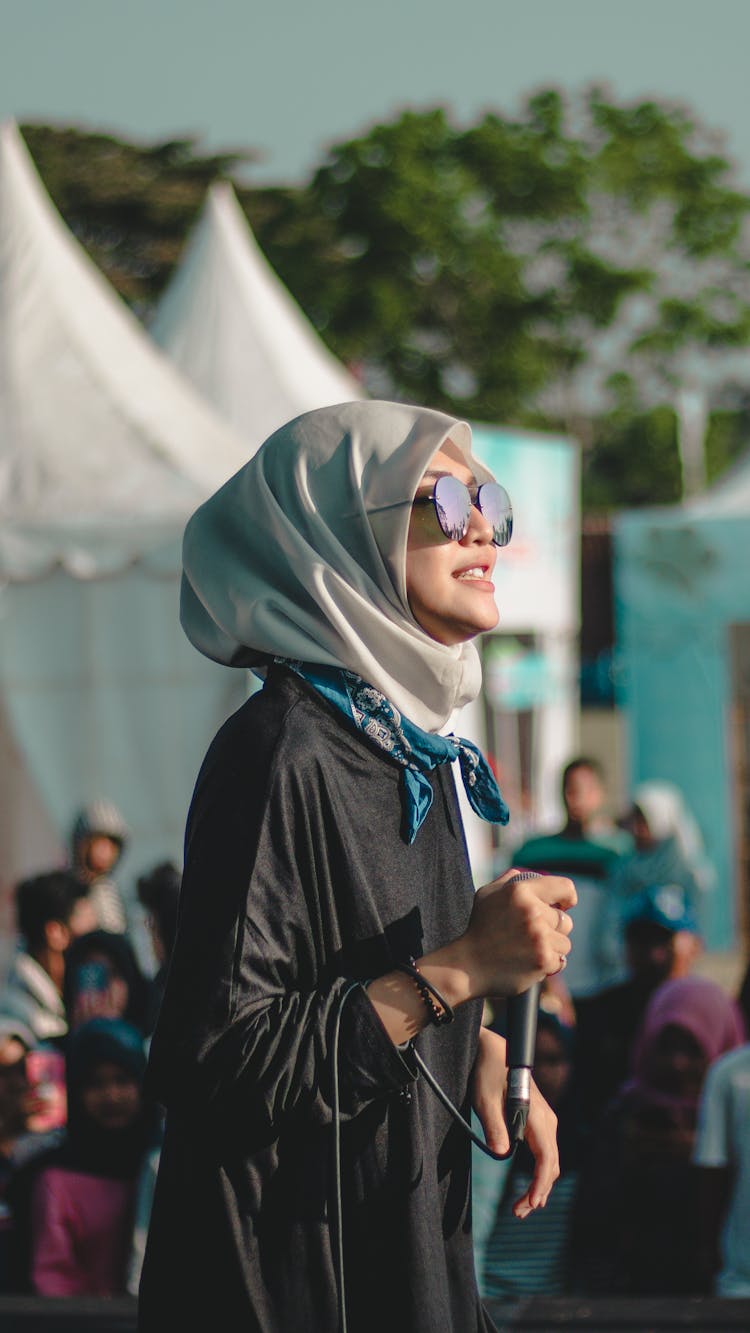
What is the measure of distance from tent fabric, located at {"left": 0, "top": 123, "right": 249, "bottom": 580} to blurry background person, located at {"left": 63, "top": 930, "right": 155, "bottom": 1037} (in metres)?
2.27

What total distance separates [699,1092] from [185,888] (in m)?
3.13

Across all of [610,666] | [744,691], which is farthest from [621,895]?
[610,666]

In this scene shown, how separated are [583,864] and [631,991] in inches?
44.8

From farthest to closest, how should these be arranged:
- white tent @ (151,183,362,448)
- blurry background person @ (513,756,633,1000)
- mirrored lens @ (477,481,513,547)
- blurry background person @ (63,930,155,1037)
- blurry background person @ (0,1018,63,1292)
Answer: white tent @ (151,183,362,448) → blurry background person @ (513,756,633,1000) → blurry background person @ (63,930,155,1037) → blurry background person @ (0,1018,63,1292) → mirrored lens @ (477,481,513,547)

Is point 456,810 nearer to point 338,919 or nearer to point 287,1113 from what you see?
point 338,919

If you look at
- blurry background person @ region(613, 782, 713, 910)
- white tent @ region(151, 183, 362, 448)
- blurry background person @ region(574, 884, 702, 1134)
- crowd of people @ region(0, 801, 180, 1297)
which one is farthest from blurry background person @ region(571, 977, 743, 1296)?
white tent @ region(151, 183, 362, 448)

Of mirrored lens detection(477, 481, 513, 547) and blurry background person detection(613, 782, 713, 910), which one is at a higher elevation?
mirrored lens detection(477, 481, 513, 547)

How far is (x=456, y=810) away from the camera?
5.65 ft

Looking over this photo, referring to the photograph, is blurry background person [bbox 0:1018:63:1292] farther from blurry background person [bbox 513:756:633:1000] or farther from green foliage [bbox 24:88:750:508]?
green foliage [bbox 24:88:750:508]

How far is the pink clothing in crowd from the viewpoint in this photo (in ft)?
12.6

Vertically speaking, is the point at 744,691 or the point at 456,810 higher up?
the point at 744,691

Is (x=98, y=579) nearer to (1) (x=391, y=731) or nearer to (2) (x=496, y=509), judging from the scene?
(2) (x=496, y=509)

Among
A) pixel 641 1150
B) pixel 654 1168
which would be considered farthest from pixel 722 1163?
pixel 641 1150

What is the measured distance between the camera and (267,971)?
1478 mm
